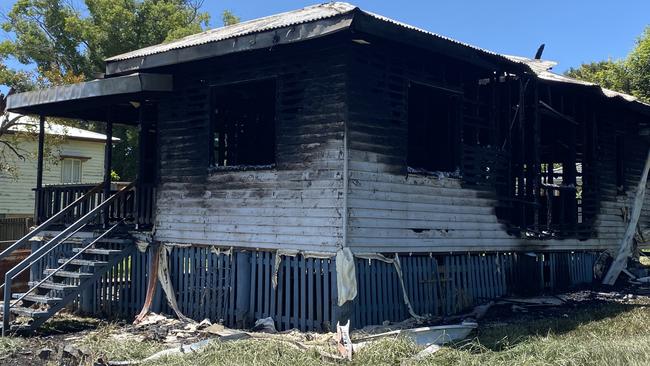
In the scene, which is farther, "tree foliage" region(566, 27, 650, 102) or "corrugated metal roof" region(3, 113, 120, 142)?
"tree foliage" region(566, 27, 650, 102)

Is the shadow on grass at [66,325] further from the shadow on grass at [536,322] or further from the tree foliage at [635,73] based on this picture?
the tree foliage at [635,73]

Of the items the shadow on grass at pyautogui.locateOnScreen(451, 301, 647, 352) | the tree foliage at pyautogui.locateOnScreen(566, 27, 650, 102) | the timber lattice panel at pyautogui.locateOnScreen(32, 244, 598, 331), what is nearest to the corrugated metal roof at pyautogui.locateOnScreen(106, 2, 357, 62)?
the timber lattice panel at pyautogui.locateOnScreen(32, 244, 598, 331)

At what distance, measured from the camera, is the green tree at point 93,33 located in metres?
35.3

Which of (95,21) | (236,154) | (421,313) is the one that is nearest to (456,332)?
(421,313)

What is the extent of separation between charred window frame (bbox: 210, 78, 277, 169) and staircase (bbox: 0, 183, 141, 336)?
2134mm

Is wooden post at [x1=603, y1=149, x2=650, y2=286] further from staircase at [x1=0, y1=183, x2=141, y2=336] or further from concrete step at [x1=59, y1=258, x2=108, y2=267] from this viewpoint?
concrete step at [x1=59, y1=258, x2=108, y2=267]

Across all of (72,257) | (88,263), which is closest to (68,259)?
(72,257)

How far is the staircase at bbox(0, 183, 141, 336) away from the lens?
10477 mm

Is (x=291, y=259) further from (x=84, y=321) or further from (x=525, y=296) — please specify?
(x=525, y=296)

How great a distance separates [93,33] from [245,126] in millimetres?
25236

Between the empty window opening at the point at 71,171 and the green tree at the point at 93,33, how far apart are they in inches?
249

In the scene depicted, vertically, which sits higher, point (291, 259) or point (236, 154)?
point (236, 154)

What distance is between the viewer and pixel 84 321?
38.7 ft

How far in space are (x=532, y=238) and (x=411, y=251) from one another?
4.02m
